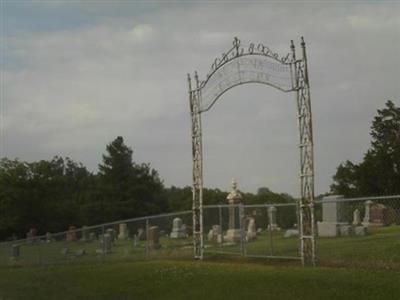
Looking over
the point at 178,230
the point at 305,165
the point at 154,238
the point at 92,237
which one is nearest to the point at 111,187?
the point at 92,237

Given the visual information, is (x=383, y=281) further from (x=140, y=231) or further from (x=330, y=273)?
(x=140, y=231)

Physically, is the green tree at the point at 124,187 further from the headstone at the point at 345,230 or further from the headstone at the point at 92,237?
the headstone at the point at 345,230

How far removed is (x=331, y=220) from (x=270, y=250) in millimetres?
5302

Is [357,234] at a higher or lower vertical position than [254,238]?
higher

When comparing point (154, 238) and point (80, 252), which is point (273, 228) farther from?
point (80, 252)

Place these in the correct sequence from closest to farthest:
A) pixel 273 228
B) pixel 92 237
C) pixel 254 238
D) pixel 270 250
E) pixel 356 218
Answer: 1. pixel 270 250
2. pixel 273 228
3. pixel 356 218
4. pixel 254 238
5. pixel 92 237

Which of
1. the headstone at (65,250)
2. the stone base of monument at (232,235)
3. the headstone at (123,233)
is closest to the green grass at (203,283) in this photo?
the headstone at (65,250)

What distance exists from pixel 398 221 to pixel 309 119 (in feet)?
12.0

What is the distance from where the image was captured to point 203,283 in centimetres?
1438

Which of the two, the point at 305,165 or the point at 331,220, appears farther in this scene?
the point at 331,220

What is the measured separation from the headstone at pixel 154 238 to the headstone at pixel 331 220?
5757 mm

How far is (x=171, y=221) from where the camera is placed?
98.3 feet

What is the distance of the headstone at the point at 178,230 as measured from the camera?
28.1 metres

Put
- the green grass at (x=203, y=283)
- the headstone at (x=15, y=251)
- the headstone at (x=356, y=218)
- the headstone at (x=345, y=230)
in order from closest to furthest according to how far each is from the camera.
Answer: the green grass at (x=203, y=283) < the headstone at (x=345, y=230) < the headstone at (x=356, y=218) < the headstone at (x=15, y=251)
